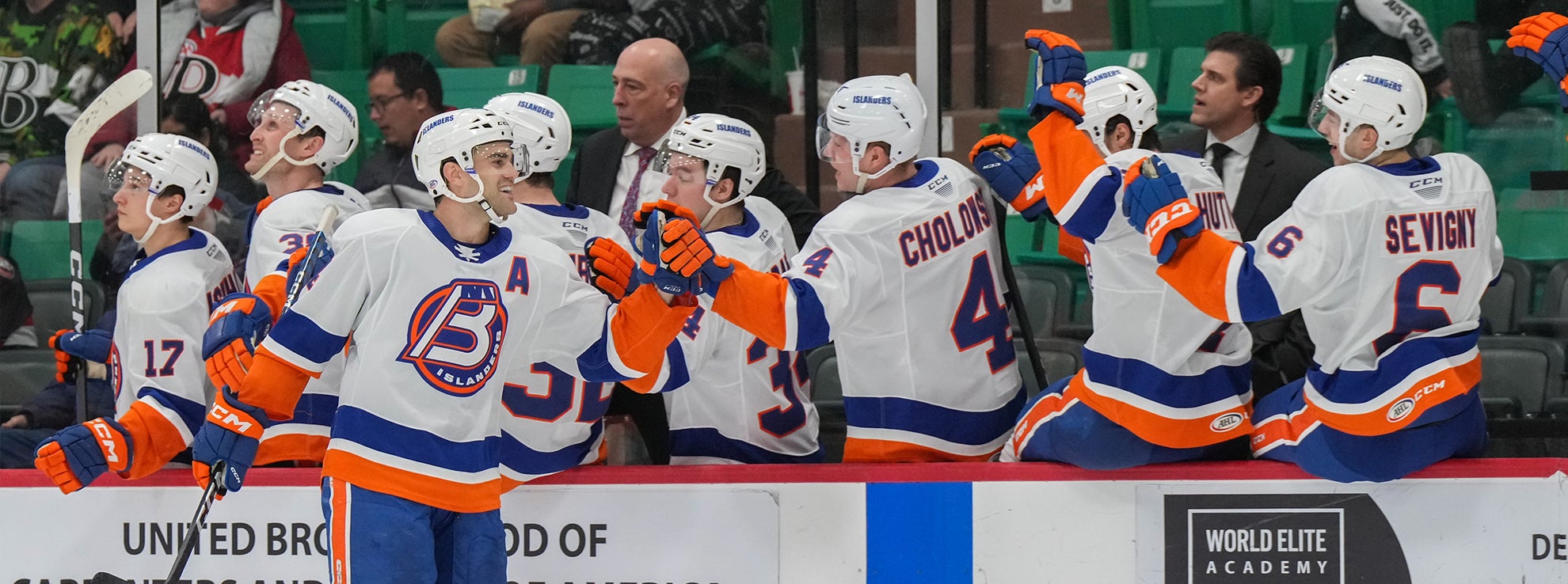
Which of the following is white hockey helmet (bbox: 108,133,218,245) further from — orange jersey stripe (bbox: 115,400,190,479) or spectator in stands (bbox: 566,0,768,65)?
spectator in stands (bbox: 566,0,768,65)

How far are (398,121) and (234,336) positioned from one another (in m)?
1.82

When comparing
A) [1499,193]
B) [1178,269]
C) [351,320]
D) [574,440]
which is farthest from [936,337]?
[1499,193]

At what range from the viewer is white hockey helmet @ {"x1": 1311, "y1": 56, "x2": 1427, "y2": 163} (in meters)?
3.45

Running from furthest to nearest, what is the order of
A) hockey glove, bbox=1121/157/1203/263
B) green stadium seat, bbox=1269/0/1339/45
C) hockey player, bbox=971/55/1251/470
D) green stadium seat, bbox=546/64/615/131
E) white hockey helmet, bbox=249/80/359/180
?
green stadium seat, bbox=546/64/615/131 → green stadium seat, bbox=1269/0/1339/45 → white hockey helmet, bbox=249/80/359/180 → hockey player, bbox=971/55/1251/470 → hockey glove, bbox=1121/157/1203/263

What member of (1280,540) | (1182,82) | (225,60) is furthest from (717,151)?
(225,60)

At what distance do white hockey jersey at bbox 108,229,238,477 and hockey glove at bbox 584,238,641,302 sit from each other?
1.11 meters

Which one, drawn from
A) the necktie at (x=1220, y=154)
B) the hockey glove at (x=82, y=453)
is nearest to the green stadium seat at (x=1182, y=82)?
the necktie at (x=1220, y=154)

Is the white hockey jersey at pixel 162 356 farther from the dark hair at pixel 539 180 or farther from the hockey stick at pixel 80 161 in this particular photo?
the dark hair at pixel 539 180

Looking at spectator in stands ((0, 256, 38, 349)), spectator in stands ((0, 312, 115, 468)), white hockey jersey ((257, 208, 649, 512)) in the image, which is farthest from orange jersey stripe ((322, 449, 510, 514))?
spectator in stands ((0, 256, 38, 349))

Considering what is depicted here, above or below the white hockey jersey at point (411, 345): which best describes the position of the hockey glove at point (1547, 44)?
above

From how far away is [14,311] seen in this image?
17.1ft

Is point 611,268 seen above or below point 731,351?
above

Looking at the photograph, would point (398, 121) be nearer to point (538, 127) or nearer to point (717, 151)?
point (538, 127)

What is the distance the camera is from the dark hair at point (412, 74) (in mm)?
5145
